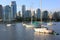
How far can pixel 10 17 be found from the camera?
93.8 metres

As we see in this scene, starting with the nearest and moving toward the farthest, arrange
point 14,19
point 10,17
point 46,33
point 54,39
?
1. point 54,39
2. point 46,33
3. point 10,17
4. point 14,19

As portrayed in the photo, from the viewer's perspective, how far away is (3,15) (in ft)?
325

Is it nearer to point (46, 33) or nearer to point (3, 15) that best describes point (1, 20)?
point (3, 15)

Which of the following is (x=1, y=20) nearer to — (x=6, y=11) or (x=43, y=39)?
(x=6, y=11)

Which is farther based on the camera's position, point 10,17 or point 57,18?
point 57,18

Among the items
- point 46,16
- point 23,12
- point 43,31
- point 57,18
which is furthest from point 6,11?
point 43,31

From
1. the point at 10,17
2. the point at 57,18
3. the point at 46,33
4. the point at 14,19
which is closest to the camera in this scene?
the point at 46,33

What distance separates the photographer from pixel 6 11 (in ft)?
316

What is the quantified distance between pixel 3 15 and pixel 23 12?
1074cm

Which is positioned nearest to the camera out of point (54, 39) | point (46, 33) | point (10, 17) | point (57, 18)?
point (54, 39)

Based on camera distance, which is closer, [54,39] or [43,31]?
[54,39]

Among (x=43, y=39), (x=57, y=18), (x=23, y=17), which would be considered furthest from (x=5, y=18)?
(x=43, y=39)

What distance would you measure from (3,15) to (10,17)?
22.1 ft

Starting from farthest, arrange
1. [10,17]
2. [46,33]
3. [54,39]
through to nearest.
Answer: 1. [10,17]
2. [46,33]
3. [54,39]
